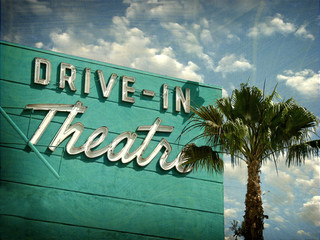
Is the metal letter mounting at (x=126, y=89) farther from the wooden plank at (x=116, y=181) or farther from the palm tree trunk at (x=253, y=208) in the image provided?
the palm tree trunk at (x=253, y=208)

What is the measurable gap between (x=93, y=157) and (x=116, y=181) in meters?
1.01

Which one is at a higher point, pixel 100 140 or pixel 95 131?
pixel 95 131

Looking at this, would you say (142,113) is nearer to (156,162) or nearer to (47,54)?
(156,162)

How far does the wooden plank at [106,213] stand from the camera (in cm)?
1005

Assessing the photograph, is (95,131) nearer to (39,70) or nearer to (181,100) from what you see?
(39,70)

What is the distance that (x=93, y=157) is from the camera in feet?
35.8

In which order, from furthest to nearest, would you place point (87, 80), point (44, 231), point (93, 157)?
point (87, 80)
point (93, 157)
point (44, 231)

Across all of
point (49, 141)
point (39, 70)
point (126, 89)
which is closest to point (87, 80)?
point (126, 89)

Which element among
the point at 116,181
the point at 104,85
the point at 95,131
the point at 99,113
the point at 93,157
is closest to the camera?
the point at 93,157

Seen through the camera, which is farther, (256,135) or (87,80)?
(87,80)

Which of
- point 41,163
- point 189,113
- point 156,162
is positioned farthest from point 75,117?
point 189,113

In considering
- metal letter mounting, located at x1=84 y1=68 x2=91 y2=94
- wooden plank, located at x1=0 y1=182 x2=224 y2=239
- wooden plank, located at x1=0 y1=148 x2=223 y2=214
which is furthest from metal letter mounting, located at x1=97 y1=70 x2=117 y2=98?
wooden plank, located at x1=0 y1=182 x2=224 y2=239

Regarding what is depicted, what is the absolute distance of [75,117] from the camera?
11.1 metres

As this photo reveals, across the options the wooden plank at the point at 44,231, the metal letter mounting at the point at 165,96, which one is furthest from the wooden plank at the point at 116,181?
the metal letter mounting at the point at 165,96
